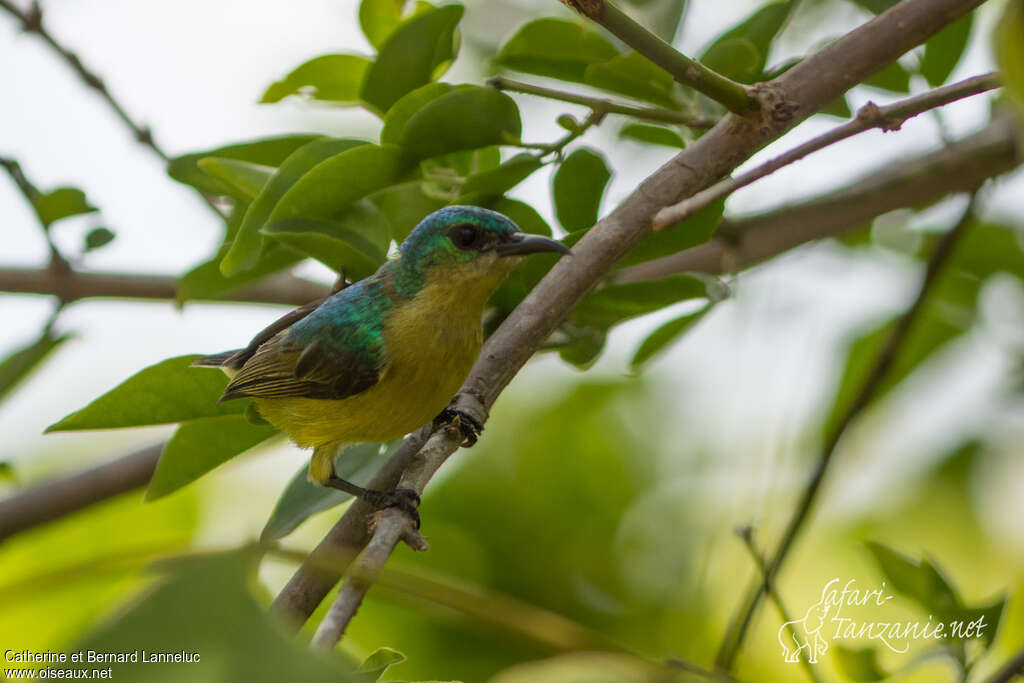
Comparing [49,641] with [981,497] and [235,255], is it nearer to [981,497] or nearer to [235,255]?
[235,255]

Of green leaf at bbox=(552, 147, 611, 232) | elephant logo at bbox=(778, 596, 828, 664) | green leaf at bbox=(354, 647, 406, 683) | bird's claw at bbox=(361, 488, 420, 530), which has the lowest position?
green leaf at bbox=(354, 647, 406, 683)

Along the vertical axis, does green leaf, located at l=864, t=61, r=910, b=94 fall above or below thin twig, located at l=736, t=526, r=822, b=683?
above

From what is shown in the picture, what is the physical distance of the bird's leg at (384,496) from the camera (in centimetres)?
201

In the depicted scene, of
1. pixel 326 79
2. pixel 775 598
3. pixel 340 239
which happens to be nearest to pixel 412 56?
pixel 326 79

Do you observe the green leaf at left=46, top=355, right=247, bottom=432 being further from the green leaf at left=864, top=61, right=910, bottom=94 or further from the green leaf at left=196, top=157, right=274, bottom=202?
the green leaf at left=864, top=61, right=910, bottom=94

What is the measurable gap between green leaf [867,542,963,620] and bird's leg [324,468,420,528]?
3.64 ft

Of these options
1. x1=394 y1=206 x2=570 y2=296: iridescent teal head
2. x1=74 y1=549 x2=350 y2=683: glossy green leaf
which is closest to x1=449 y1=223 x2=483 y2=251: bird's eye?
x1=394 y1=206 x2=570 y2=296: iridescent teal head

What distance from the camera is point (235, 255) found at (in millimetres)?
2508

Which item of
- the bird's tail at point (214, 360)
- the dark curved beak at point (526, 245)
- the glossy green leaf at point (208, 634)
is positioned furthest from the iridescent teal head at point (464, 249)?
the glossy green leaf at point (208, 634)

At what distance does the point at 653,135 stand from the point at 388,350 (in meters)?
1.03

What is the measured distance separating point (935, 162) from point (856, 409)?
35.6 inches

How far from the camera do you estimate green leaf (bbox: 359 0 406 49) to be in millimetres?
3029

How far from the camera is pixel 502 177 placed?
2.64m

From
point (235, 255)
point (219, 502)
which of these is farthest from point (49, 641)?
point (235, 255)
